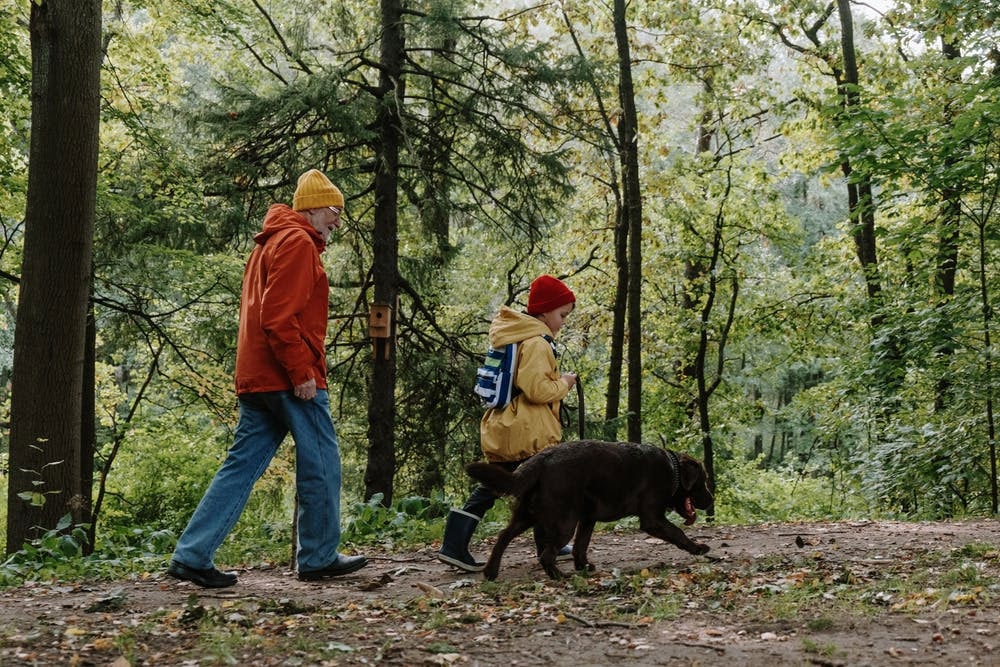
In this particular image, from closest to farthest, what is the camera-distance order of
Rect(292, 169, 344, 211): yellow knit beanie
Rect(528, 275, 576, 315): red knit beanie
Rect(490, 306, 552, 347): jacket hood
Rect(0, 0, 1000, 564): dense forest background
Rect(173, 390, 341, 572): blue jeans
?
1. Rect(173, 390, 341, 572): blue jeans
2. Rect(292, 169, 344, 211): yellow knit beanie
3. Rect(490, 306, 552, 347): jacket hood
4. Rect(528, 275, 576, 315): red knit beanie
5. Rect(0, 0, 1000, 564): dense forest background

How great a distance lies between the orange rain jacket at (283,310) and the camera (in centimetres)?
485

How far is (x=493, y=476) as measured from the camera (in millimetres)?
5133

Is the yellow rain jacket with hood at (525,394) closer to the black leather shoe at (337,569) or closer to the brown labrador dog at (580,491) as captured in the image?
the brown labrador dog at (580,491)

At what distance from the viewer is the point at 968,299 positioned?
9.55m

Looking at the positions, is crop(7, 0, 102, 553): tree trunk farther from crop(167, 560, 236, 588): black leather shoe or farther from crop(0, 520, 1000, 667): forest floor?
crop(167, 560, 236, 588): black leather shoe

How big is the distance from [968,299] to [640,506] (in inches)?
234

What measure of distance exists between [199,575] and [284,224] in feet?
6.76

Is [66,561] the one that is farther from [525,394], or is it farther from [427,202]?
[427,202]

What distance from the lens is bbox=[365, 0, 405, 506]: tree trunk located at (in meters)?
10.3

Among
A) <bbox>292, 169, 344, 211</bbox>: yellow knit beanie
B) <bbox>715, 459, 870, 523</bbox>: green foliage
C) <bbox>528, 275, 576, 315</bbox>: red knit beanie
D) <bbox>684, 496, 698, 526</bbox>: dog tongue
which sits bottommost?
<bbox>715, 459, 870, 523</bbox>: green foliage

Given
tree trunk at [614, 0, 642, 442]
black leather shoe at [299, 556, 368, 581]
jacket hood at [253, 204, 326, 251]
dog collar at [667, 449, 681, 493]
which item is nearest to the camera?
jacket hood at [253, 204, 326, 251]

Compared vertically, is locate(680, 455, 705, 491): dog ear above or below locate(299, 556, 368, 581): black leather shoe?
above

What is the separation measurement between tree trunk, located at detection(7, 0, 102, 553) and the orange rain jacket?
207 centimetres

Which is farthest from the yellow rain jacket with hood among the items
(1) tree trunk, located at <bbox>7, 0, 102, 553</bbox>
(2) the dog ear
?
(1) tree trunk, located at <bbox>7, 0, 102, 553</bbox>
